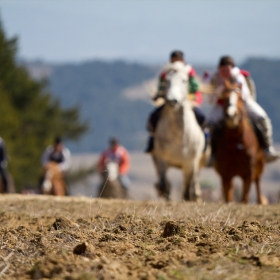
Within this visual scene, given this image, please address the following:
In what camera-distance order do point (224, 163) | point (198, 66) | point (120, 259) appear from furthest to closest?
point (198, 66) → point (224, 163) → point (120, 259)

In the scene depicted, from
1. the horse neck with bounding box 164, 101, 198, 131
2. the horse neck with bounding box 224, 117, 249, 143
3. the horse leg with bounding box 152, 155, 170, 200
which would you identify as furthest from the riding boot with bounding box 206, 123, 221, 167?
the horse leg with bounding box 152, 155, 170, 200

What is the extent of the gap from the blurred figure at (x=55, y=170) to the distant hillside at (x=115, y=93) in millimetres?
79791

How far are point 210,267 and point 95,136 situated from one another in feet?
454

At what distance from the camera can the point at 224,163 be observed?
1401cm

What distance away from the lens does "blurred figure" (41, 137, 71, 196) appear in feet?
72.9

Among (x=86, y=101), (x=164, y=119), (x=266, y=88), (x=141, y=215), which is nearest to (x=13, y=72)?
(x=164, y=119)

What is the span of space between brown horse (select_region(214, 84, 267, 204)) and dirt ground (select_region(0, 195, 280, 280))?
611cm

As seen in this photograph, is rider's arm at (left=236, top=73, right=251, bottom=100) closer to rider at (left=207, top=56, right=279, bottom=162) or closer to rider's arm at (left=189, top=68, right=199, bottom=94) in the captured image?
rider at (left=207, top=56, right=279, bottom=162)

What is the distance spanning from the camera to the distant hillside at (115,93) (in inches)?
4466

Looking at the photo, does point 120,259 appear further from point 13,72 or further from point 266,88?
point 266,88

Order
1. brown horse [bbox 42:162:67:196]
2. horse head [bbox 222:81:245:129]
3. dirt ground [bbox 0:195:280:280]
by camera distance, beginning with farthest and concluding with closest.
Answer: brown horse [bbox 42:162:67:196], horse head [bbox 222:81:245:129], dirt ground [bbox 0:195:280:280]

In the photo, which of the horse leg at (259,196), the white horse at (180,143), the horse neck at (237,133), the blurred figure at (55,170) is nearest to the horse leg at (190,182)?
the white horse at (180,143)

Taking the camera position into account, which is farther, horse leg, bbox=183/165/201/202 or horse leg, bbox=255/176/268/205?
horse leg, bbox=255/176/268/205

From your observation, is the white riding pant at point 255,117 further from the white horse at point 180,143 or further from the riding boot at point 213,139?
the white horse at point 180,143
